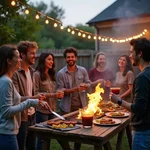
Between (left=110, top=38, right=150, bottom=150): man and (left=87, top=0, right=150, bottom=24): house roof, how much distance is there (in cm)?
932

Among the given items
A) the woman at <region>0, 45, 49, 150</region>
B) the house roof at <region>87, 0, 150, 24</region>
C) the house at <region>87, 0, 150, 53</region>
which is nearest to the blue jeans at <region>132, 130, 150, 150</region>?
the woman at <region>0, 45, 49, 150</region>

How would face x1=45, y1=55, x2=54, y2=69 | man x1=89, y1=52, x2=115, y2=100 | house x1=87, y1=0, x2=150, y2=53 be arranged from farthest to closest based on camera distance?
house x1=87, y1=0, x2=150, y2=53, man x1=89, y1=52, x2=115, y2=100, face x1=45, y1=55, x2=54, y2=69

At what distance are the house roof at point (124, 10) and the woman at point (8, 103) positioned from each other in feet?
31.8

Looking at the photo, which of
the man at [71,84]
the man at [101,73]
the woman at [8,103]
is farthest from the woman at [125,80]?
the woman at [8,103]

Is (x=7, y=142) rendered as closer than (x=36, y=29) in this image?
Yes

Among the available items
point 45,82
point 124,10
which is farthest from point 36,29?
point 45,82

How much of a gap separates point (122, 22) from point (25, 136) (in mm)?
9867

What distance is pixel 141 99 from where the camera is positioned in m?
2.28

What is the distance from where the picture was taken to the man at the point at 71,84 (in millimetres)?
4262

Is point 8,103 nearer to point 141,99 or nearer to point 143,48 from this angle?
point 141,99

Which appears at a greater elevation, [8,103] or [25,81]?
[25,81]

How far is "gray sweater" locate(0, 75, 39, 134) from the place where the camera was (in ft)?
7.70

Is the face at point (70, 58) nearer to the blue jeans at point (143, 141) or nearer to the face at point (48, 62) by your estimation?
the face at point (48, 62)

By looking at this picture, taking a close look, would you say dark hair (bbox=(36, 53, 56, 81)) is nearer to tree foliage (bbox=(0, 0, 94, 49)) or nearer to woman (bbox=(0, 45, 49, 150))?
woman (bbox=(0, 45, 49, 150))
